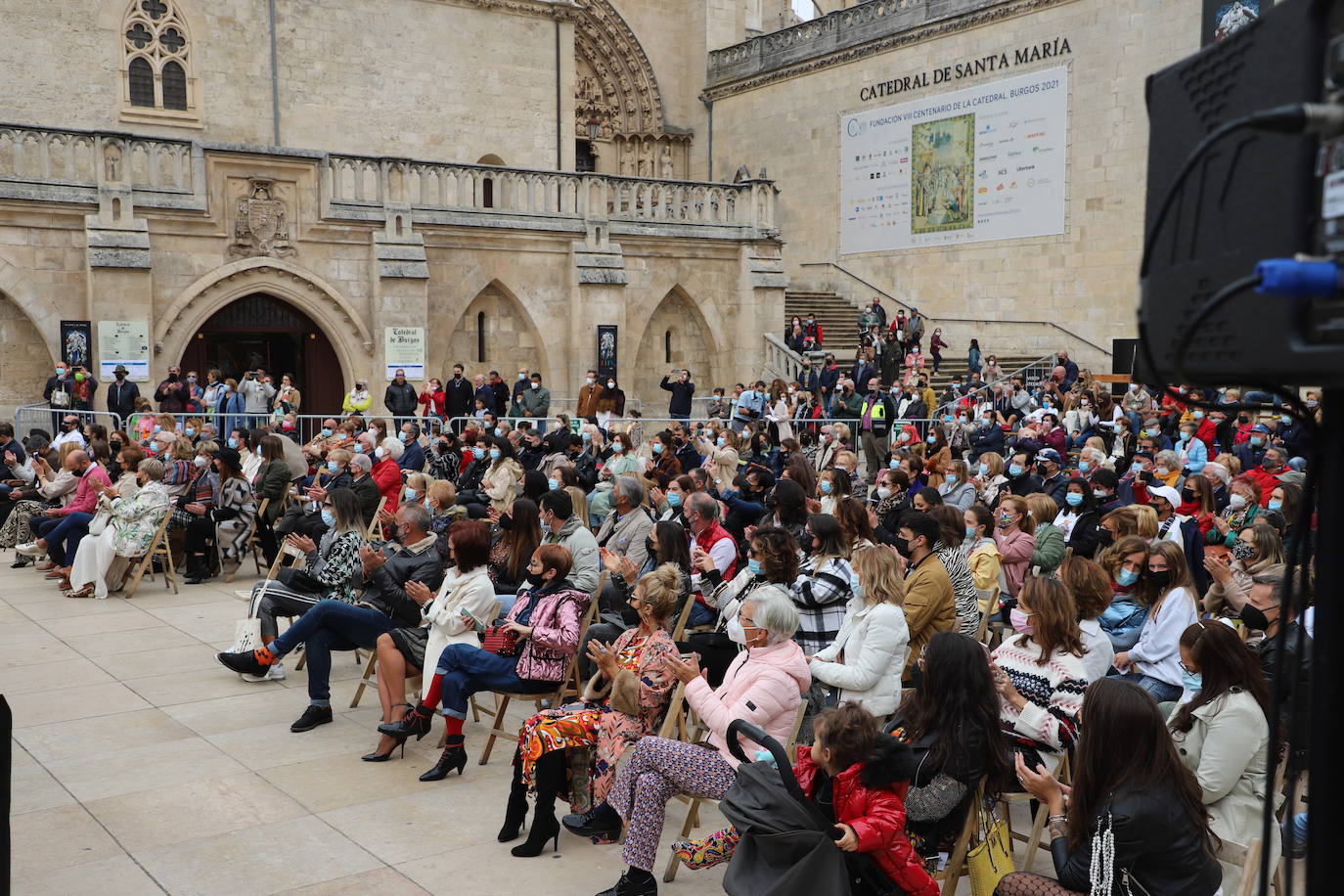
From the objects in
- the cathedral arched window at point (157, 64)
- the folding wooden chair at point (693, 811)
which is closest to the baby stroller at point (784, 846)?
the folding wooden chair at point (693, 811)

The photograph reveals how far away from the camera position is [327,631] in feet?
23.8

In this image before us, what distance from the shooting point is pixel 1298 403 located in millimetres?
1958

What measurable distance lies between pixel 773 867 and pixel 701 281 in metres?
20.6

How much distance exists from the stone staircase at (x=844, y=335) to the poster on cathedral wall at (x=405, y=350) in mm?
7630

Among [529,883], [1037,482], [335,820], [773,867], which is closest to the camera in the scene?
[773,867]

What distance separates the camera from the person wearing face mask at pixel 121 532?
10773 mm

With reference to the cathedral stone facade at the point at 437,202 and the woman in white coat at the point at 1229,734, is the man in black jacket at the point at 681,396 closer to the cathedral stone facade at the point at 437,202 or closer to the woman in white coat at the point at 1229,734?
the cathedral stone facade at the point at 437,202

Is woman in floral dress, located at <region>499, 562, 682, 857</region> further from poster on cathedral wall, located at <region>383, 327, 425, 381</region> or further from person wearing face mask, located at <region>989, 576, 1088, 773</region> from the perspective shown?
poster on cathedral wall, located at <region>383, 327, 425, 381</region>

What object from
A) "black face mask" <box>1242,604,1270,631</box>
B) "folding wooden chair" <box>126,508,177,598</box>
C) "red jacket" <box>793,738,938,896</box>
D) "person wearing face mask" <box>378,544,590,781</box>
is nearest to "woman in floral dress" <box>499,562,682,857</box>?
"person wearing face mask" <box>378,544,590,781</box>

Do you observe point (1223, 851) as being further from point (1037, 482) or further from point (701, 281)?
point (701, 281)

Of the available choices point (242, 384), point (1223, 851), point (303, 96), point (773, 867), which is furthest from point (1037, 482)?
point (303, 96)

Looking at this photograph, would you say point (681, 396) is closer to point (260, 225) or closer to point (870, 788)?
point (260, 225)

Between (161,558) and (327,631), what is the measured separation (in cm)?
524

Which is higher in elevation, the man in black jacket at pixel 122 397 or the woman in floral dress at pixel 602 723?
the man in black jacket at pixel 122 397
